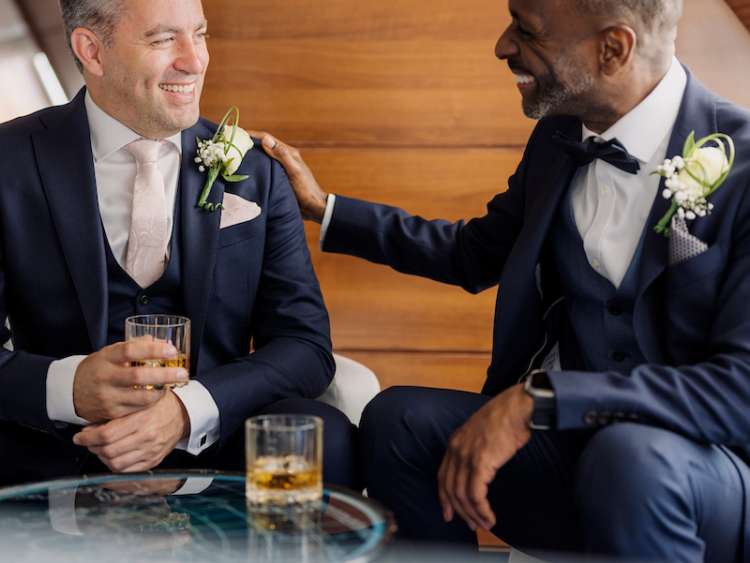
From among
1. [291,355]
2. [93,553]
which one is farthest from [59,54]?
[93,553]

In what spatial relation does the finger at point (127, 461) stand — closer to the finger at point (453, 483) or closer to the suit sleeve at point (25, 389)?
the suit sleeve at point (25, 389)

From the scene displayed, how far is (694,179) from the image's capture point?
193 centimetres

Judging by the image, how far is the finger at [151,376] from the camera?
1854mm

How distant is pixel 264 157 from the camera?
2.43 metres

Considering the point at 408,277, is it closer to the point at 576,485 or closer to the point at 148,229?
the point at 148,229

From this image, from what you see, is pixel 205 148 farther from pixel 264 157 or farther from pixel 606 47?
pixel 606 47

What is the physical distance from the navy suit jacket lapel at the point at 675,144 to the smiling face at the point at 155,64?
3.04ft

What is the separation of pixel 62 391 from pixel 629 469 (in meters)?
1.01

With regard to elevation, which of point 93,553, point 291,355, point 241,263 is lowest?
point 93,553

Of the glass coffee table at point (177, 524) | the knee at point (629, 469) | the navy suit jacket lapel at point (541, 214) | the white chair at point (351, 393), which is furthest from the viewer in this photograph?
the white chair at point (351, 393)

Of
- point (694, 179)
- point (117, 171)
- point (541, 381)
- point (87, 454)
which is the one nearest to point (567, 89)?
point (694, 179)

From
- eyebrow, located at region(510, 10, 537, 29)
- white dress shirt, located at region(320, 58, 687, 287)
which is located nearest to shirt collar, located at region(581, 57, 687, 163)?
white dress shirt, located at region(320, 58, 687, 287)

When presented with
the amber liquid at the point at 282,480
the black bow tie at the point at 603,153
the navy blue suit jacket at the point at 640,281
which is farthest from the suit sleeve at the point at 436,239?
the amber liquid at the point at 282,480

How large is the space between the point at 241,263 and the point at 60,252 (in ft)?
1.18
